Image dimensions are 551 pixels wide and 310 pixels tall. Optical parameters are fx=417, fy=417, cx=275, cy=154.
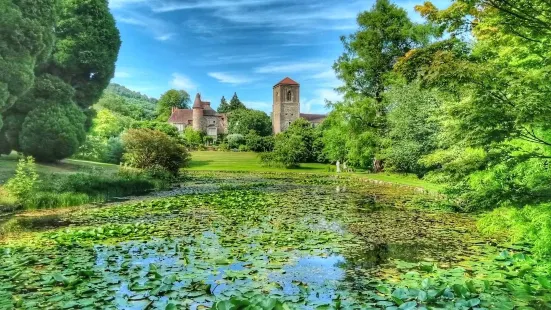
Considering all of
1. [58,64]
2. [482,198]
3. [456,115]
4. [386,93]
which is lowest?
[482,198]

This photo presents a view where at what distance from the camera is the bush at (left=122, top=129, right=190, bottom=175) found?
2472 centimetres

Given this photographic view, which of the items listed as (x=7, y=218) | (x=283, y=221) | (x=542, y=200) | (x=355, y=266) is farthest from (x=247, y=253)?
(x=7, y=218)

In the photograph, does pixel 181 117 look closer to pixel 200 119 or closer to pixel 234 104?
pixel 200 119

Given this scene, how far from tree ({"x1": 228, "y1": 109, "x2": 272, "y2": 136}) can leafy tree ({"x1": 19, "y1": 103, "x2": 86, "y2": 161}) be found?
44925 mm

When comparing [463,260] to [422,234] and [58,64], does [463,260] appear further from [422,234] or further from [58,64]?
[58,64]

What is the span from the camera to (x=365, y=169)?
111 ft

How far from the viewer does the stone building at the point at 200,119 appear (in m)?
81.1

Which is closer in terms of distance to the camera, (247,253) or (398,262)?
(398,262)

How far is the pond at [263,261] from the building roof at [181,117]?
241ft

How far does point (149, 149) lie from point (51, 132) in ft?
17.4

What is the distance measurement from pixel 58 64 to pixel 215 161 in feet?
74.1

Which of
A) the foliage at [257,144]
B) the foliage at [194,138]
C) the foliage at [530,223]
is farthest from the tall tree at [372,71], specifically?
the foliage at [194,138]

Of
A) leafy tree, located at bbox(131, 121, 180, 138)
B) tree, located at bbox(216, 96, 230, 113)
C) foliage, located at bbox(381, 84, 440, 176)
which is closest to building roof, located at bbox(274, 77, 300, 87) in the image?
tree, located at bbox(216, 96, 230, 113)

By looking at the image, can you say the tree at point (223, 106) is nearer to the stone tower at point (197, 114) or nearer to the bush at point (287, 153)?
the stone tower at point (197, 114)
